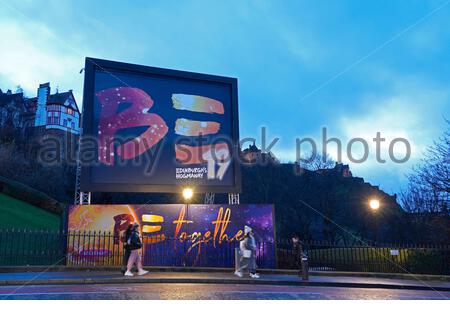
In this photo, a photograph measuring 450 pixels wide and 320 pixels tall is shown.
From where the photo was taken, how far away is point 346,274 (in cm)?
1678

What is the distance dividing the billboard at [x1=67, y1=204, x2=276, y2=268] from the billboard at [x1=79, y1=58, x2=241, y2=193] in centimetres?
134

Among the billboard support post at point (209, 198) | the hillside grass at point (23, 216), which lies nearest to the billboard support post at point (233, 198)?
the billboard support post at point (209, 198)

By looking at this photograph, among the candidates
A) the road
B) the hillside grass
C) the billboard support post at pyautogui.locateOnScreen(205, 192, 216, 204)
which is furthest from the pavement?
the hillside grass

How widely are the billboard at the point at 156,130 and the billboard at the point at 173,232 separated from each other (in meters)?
1.34

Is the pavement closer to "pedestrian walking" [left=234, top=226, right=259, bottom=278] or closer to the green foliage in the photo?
"pedestrian walking" [left=234, top=226, right=259, bottom=278]

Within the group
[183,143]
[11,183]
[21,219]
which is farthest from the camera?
[11,183]

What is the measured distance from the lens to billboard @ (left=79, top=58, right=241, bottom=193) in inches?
739

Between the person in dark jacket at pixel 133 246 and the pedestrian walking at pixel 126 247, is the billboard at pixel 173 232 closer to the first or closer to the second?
the pedestrian walking at pixel 126 247

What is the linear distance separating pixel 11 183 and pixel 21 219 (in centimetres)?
720

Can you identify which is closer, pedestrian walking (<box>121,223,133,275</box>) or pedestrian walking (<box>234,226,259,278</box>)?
pedestrian walking (<box>121,223,133,275</box>)

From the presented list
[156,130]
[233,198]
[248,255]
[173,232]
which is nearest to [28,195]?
[156,130]

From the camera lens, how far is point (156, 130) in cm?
1988
